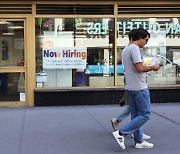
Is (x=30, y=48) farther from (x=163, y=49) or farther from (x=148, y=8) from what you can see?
(x=163, y=49)

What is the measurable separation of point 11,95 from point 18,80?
0.45m

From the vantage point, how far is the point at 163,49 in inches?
448

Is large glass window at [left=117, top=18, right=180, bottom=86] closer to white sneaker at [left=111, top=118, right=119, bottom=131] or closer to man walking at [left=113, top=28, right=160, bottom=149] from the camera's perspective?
white sneaker at [left=111, top=118, right=119, bottom=131]

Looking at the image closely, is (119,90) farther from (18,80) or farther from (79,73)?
(18,80)

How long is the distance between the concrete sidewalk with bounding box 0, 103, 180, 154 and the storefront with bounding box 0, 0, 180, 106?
434 mm

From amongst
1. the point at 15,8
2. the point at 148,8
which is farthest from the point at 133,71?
the point at 15,8

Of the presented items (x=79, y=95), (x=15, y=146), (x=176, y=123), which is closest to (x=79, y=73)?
(x=79, y=95)

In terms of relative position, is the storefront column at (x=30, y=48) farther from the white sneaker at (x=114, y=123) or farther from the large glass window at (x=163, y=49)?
the white sneaker at (x=114, y=123)

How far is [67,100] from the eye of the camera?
1083cm

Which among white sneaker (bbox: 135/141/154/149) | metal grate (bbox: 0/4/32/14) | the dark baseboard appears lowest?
white sneaker (bbox: 135/141/154/149)

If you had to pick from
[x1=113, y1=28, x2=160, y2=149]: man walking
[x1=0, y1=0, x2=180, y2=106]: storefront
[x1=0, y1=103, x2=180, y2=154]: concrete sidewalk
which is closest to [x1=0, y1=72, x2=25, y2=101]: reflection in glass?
[x1=0, y1=0, x2=180, y2=106]: storefront

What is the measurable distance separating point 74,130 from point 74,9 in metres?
4.08

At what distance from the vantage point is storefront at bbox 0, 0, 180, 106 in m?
10.7

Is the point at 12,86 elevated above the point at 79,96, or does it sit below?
above
